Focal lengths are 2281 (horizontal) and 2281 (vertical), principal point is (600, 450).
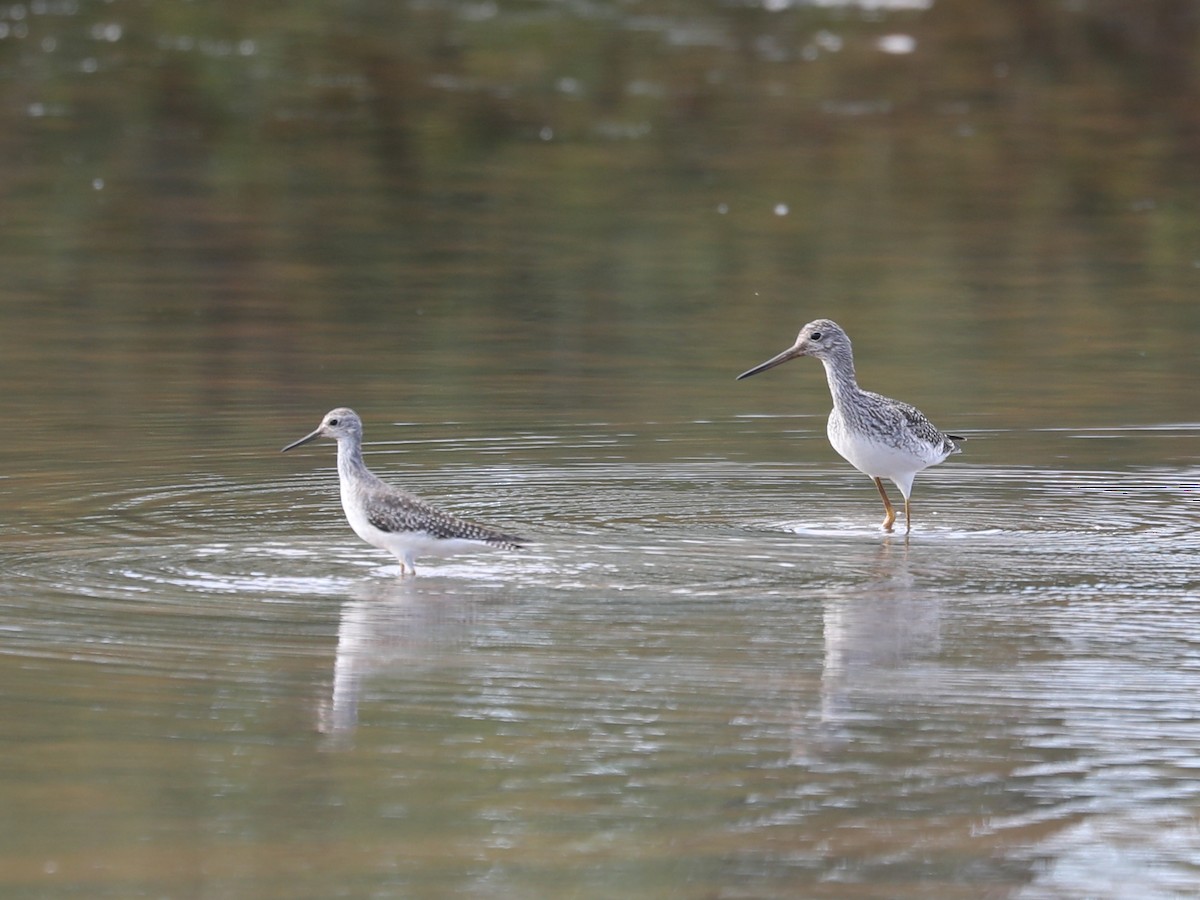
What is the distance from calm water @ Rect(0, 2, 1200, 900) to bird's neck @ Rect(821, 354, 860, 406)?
0.62 metres

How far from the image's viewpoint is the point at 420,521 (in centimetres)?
986

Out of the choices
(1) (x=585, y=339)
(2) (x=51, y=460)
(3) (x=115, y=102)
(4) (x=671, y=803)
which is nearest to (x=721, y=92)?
(3) (x=115, y=102)

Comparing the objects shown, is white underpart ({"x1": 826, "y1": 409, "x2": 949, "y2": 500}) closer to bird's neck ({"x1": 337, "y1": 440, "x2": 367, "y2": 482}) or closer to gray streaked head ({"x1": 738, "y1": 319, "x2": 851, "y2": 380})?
gray streaked head ({"x1": 738, "y1": 319, "x2": 851, "y2": 380})

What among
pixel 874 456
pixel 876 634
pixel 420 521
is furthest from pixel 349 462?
pixel 876 634

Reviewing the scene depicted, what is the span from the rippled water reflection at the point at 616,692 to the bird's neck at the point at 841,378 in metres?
0.62

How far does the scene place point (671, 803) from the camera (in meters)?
6.82

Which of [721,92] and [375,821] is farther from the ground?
[721,92]

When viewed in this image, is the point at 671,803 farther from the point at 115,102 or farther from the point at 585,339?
the point at 115,102

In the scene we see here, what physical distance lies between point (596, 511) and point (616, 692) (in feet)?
10.7

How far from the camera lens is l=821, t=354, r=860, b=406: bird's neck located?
11.4m

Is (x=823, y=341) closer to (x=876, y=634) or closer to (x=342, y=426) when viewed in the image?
(x=342, y=426)

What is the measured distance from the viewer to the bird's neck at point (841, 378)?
11.4 m

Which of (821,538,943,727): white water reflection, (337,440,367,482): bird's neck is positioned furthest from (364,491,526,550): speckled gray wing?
(821,538,943,727): white water reflection

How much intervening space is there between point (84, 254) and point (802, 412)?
8699 mm
